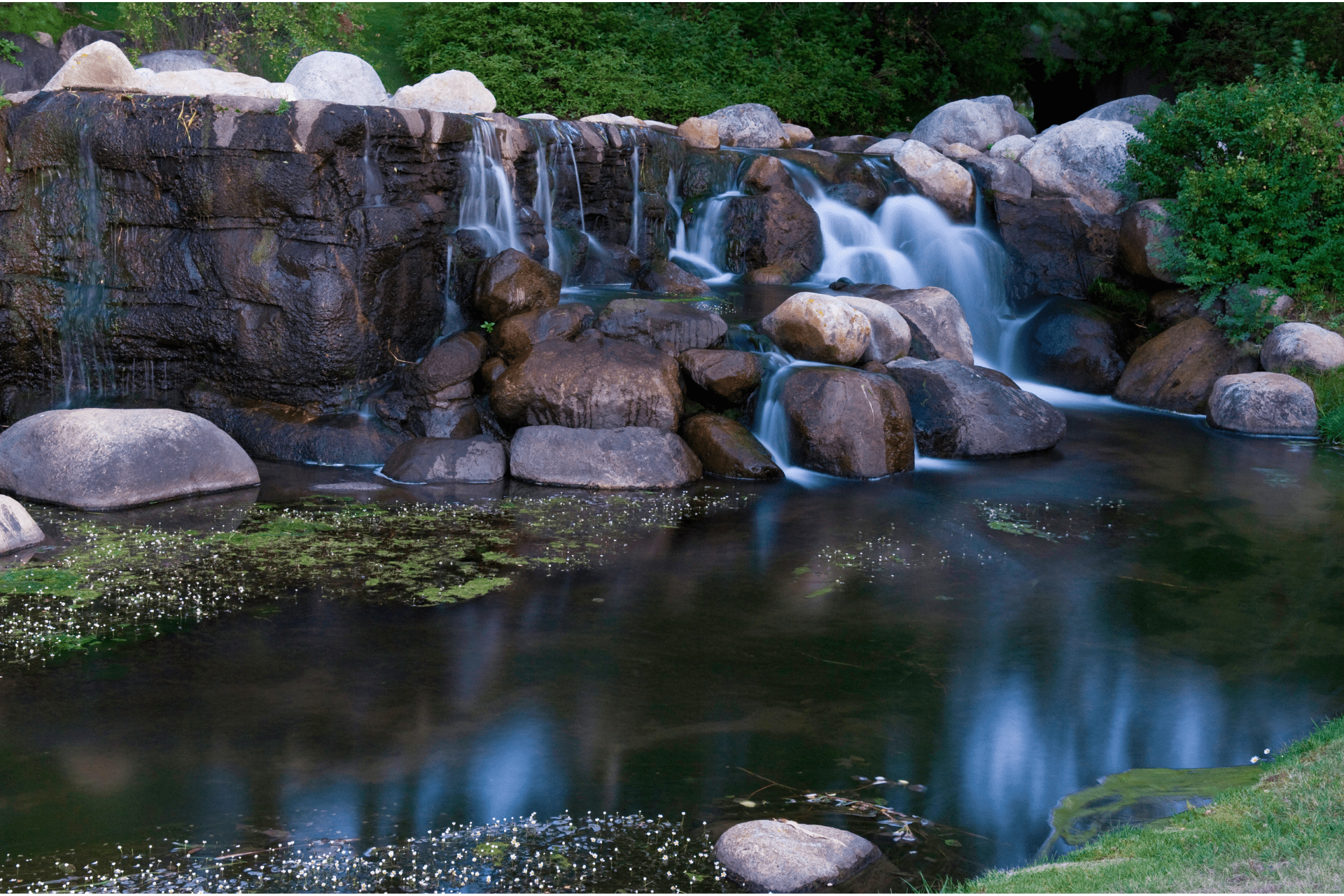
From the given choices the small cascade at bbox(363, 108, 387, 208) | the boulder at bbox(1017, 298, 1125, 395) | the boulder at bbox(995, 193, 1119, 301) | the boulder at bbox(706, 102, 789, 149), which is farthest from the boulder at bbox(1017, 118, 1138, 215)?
the small cascade at bbox(363, 108, 387, 208)

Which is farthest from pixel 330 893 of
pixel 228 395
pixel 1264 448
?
pixel 1264 448

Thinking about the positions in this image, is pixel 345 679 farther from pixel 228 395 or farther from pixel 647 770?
pixel 228 395

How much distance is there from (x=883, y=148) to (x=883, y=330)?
757cm

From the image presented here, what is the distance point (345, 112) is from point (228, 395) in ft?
9.90

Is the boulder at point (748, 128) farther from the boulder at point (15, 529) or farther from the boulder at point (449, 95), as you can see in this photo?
the boulder at point (15, 529)

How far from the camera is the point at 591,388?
1112 centimetres

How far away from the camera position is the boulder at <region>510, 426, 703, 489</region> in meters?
10.6

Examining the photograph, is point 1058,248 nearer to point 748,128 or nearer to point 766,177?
point 766,177

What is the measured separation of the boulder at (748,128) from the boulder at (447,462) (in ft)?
33.2

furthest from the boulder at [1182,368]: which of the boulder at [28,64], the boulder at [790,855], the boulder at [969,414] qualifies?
the boulder at [28,64]

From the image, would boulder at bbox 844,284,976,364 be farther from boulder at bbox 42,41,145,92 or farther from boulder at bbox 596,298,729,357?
boulder at bbox 42,41,145,92

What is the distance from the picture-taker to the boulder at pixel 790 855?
443cm

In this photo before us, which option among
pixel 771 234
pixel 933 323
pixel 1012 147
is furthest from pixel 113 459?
pixel 1012 147

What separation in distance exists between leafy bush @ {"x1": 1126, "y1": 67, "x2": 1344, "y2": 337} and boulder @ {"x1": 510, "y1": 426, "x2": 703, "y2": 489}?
325 inches
